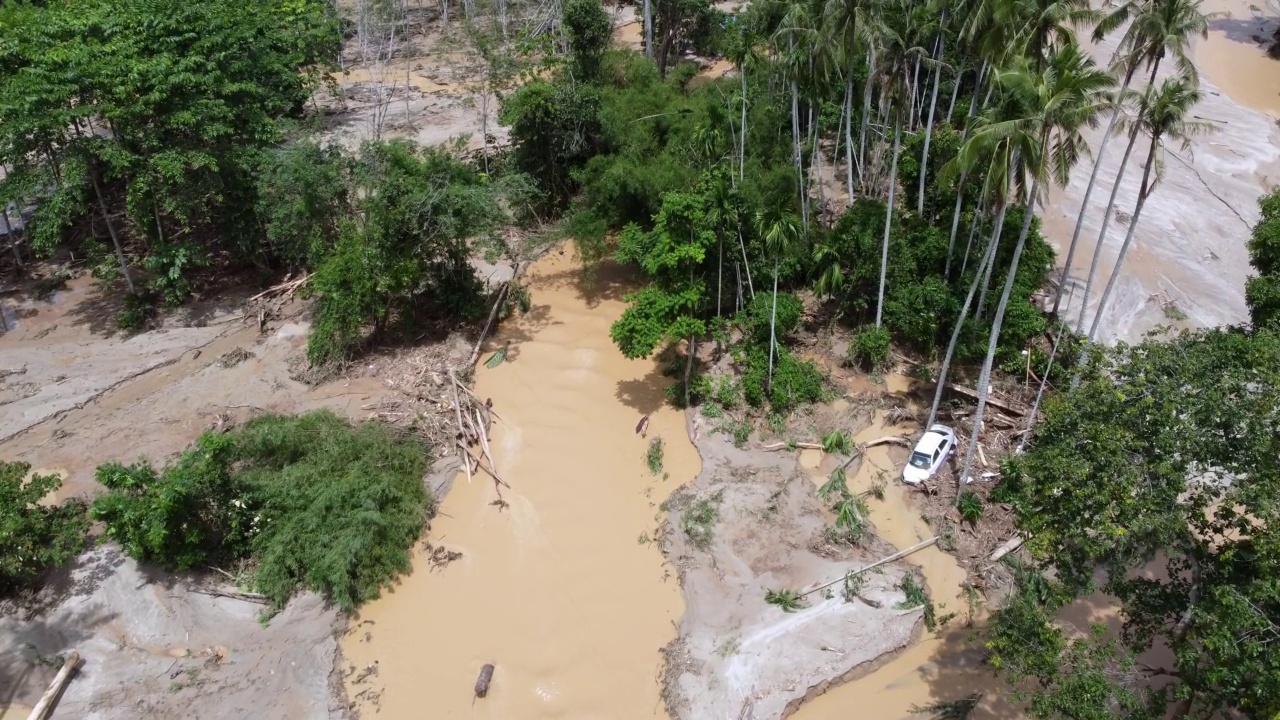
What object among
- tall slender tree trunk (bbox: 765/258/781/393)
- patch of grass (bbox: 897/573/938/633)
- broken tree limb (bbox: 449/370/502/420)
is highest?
tall slender tree trunk (bbox: 765/258/781/393)


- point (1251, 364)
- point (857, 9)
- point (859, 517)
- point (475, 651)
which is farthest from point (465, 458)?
point (1251, 364)

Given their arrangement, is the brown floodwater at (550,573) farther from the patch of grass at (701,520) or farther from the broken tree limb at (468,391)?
the patch of grass at (701,520)

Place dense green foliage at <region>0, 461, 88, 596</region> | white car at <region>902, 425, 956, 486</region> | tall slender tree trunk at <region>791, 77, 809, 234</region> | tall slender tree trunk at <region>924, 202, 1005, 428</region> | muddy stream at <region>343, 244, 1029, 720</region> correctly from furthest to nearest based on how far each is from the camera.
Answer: tall slender tree trunk at <region>791, 77, 809, 234</region> < white car at <region>902, 425, 956, 486</region> < tall slender tree trunk at <region>924, 202, 1005, 428</region> < dense green foliage at <region>0, 461, 88, 596</region> < muddy stream at <region>343, 244, 1029, 720</region>

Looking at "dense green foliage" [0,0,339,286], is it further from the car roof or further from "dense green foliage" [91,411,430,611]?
the car roof

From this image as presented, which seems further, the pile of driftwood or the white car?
the pile of driftwood

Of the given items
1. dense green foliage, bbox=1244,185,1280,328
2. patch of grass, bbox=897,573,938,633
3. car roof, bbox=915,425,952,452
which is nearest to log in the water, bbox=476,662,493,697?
patch of grass, bbox=897,573,938,633

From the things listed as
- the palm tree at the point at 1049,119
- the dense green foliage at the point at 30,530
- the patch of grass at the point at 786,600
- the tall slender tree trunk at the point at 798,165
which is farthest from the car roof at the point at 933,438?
the dense green foliage at the point at 30,530
